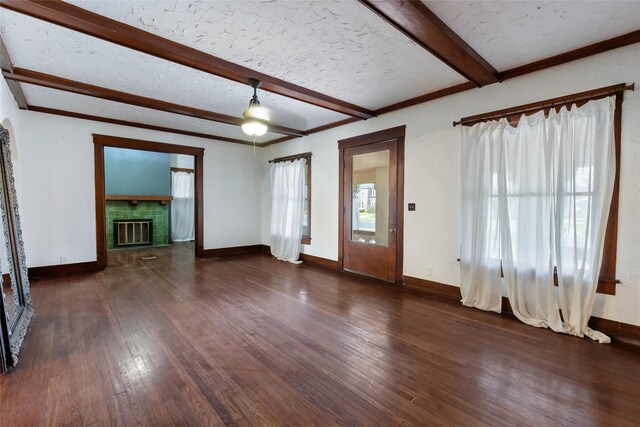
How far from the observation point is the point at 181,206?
9016 mm

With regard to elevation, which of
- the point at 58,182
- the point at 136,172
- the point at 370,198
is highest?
the point at 136,172

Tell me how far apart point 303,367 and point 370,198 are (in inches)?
121

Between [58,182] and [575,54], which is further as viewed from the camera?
[58,182]

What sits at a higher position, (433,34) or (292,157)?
(433,34)

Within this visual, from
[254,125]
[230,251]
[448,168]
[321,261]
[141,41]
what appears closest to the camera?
[141,41]

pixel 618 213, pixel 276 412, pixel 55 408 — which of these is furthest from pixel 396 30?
pixel 55 408

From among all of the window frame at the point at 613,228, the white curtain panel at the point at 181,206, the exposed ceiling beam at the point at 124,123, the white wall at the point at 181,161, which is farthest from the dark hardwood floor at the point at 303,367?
the white wall at the point at 181,161

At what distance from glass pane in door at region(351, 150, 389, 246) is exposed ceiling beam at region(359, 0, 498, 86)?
1.72 meters

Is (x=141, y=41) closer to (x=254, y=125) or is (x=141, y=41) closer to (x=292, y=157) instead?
(x=254, y=125)

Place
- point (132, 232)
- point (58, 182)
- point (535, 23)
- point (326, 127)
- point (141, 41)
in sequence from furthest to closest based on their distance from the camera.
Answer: point (132, 232), point (326, 127), point (58, 182), point (141, 41), point (535, 23)

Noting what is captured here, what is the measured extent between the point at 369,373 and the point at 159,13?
3.20 metres

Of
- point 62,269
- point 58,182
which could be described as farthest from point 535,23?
point 62,269

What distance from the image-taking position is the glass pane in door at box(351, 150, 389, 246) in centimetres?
454

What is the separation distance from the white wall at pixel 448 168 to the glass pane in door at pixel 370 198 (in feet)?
1.33
